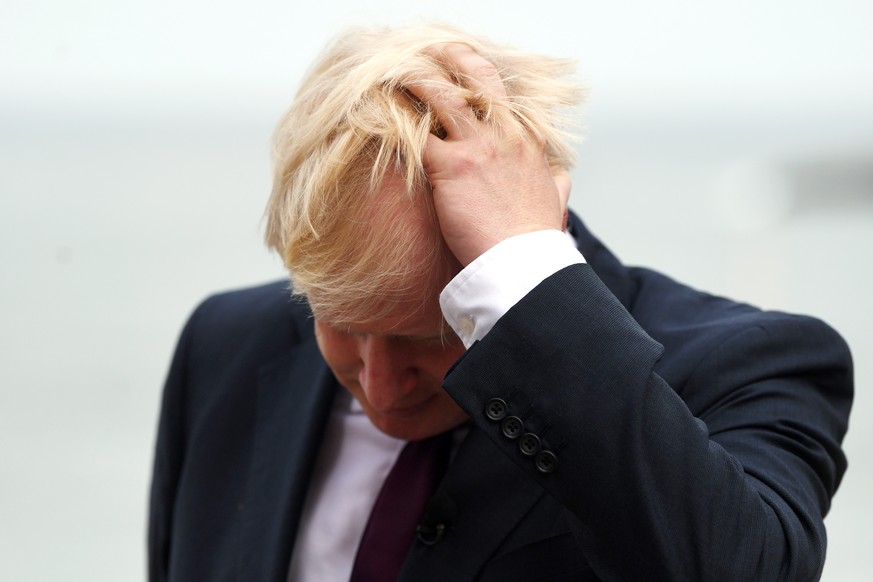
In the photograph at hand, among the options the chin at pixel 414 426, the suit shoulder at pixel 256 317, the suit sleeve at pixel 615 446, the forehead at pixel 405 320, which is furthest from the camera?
the suit shoulder at pixel 256 317

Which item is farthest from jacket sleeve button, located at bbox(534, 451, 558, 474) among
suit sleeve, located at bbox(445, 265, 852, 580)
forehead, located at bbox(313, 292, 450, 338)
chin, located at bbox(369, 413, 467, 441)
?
chin, located at bbox(369, 413, 467, 441)

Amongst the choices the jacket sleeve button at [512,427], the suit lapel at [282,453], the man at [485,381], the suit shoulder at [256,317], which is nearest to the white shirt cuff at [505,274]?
the man at [485,381]

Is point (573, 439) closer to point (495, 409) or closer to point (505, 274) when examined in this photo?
point (495, 409)

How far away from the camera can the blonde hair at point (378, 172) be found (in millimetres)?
1325

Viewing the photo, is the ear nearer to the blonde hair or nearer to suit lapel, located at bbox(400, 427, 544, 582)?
the blonde hair

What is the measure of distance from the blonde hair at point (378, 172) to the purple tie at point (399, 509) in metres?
0.30

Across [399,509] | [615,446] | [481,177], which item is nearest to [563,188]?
[481,177]

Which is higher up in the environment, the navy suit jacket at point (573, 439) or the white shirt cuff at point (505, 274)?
the white shirt cuff at point (505, 274)

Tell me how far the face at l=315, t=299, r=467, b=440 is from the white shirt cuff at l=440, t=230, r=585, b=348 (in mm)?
154

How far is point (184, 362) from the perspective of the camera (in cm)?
191

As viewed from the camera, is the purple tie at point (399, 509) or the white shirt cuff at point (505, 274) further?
the purple tie at point (399, 509)

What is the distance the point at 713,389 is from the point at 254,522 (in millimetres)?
748

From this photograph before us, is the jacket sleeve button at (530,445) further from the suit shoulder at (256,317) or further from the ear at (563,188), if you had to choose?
the suit shoulder at (256,317)

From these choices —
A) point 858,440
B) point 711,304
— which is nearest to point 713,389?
point 711,304
